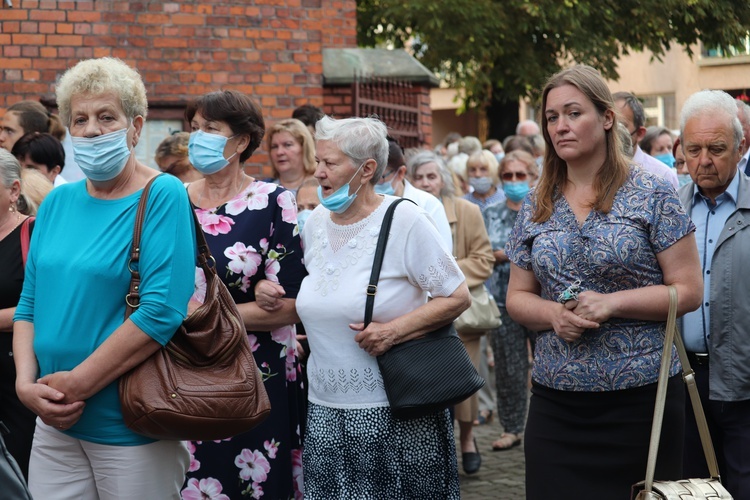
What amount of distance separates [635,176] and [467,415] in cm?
412

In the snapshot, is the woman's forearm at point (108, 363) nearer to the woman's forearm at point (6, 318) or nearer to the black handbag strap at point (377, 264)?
the black handbag strap at point (377, 264)

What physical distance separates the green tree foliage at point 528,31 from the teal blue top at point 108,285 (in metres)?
14.9

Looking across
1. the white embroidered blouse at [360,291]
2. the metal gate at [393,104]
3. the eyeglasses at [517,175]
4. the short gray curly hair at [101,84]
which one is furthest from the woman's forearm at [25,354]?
the metal gate at [393,104]

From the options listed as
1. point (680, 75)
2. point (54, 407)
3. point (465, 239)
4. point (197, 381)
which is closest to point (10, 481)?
point (54, 407)

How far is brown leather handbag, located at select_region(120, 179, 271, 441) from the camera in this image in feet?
12.3

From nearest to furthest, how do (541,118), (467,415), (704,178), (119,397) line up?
(119,397) < (541,118) < (704,178) < (467,415)

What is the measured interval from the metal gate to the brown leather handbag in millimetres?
7661

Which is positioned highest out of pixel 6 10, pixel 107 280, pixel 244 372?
pixel 6 10

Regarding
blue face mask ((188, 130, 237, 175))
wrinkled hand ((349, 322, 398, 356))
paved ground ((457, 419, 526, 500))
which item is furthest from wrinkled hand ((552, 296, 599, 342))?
paved ground ((457, 419, 526, 500))

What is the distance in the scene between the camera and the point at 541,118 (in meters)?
4.39

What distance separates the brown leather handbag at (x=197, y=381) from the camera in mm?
3738

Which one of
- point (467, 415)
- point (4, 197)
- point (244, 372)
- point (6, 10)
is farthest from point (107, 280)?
point (6, 10)

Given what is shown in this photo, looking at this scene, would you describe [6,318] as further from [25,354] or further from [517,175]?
[517,175]

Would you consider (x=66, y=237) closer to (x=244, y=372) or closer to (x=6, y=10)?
(x=244, y=372)
